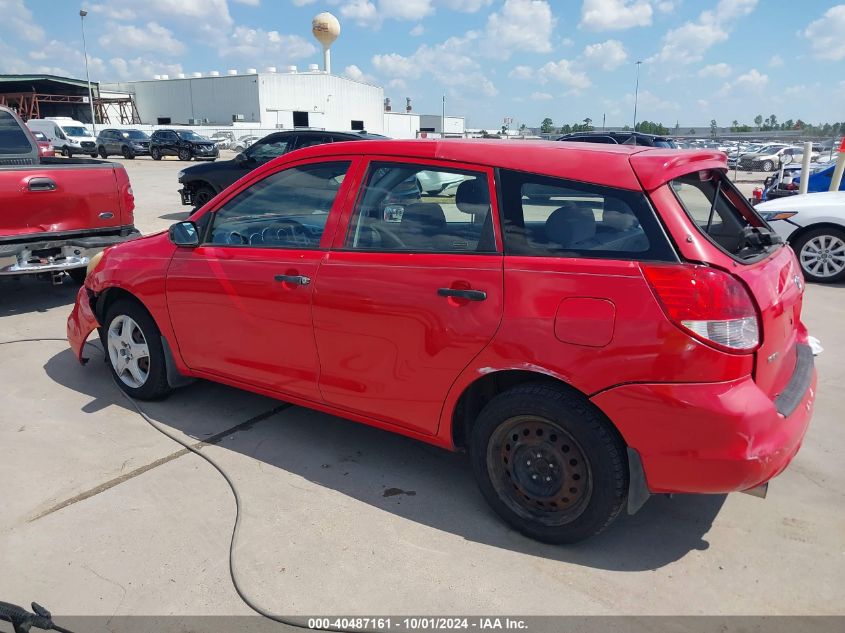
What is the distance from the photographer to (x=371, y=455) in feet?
12.5

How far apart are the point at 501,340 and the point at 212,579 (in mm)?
1582

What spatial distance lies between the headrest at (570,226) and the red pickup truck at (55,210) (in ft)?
17.8

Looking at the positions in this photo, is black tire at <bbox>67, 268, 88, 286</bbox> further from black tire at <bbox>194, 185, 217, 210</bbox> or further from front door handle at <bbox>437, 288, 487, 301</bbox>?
front door handle at <bbox>437, 288, 487, 301</bbox>

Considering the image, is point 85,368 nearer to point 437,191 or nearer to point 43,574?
point 43,574

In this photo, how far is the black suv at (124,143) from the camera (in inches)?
1415

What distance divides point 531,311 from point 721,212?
1388 millimetres

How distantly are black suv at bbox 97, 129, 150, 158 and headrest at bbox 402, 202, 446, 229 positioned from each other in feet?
122

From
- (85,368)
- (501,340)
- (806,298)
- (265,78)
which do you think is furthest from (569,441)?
(265,78)

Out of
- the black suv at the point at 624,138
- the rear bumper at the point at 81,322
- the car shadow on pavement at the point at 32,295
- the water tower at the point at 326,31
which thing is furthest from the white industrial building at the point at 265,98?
the rear bumper at the point at 81,322

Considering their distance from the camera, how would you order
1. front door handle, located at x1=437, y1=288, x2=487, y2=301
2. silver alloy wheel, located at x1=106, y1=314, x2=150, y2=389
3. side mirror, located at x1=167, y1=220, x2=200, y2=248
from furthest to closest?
silver alloy wheel, located at x1=106, y1=314, x2=150, y2=389, side mirror, located at x1=167, y1=220, x2=200, y2=248, front door handle, located at x1=437, y1=288, x2=487, y2=301

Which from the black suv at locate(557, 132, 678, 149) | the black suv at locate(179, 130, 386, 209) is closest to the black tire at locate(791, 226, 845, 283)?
the black suv at locate(557, 132, 678, 149)

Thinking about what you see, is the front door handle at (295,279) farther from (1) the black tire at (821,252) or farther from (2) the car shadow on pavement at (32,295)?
(1) the black tire at (821,252)

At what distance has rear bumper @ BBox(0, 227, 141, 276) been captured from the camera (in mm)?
6204

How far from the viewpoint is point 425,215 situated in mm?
3242
